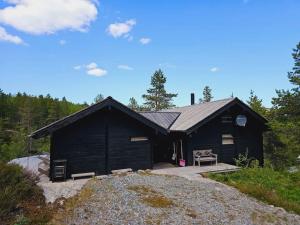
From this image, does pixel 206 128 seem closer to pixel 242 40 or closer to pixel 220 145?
pixel 220 145

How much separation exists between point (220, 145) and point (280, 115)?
29.2ft

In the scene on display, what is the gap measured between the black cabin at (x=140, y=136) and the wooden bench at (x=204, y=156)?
28cm

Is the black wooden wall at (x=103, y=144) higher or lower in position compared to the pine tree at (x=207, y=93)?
lower

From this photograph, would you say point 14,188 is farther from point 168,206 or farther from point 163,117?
point 163,117

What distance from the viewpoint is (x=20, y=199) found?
7.30 meters

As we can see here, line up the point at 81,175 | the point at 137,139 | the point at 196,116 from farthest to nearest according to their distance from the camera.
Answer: the point at 196,116
the point at 137,139
the point at 81,175

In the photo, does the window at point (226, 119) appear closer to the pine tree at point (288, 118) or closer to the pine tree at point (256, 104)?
the pine tree at point (288, 118)

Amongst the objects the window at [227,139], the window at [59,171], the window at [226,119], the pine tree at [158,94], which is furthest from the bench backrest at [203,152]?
the pine tree at [158,94]

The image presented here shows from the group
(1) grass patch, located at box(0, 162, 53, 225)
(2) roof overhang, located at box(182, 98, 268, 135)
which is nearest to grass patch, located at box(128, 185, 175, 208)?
(1) grass patch, located at box(0, 162, 53, 225)

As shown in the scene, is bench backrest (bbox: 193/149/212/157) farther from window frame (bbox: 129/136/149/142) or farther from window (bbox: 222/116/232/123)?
window frame (bbox: 129/136/149/142)

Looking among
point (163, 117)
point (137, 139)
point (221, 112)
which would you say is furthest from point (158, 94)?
point (137, 139)

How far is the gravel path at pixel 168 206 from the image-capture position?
6.51m

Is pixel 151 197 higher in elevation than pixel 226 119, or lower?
lower

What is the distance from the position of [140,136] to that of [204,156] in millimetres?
4268
